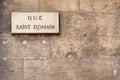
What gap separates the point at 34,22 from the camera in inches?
411

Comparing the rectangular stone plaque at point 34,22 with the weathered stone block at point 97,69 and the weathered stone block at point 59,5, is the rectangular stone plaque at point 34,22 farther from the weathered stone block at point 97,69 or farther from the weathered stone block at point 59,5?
the weathered stone block at point 97,69

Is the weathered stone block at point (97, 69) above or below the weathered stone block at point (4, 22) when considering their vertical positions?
below

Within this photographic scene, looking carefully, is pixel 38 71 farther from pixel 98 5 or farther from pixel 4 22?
pixel 98 5

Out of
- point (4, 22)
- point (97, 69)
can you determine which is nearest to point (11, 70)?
point (4, 22)

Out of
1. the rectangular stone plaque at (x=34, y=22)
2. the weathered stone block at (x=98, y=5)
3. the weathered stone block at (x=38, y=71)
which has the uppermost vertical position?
the weathered stone block at (x=98, y=5)

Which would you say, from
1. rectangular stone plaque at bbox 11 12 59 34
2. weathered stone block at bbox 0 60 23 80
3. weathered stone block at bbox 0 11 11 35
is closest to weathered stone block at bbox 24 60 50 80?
weathered stone block at bbox 0 60 23 80

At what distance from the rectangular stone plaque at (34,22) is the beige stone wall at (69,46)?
0.11m

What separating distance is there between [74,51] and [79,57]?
169 millimetres

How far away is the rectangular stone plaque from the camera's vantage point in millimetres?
A: 10430

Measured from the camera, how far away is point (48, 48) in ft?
34.3

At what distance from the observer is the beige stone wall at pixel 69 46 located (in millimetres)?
10422

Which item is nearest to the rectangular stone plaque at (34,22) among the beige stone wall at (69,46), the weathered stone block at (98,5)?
the beige stone wall at (69,46)

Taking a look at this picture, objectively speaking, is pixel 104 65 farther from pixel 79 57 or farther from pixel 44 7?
pixel 44 7

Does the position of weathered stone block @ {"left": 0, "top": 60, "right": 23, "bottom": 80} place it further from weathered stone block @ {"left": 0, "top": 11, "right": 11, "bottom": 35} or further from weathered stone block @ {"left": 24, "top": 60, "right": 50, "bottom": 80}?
weathered stone block @ {"left": 0, "top": 11, "right": 11, "bottom": 35}
